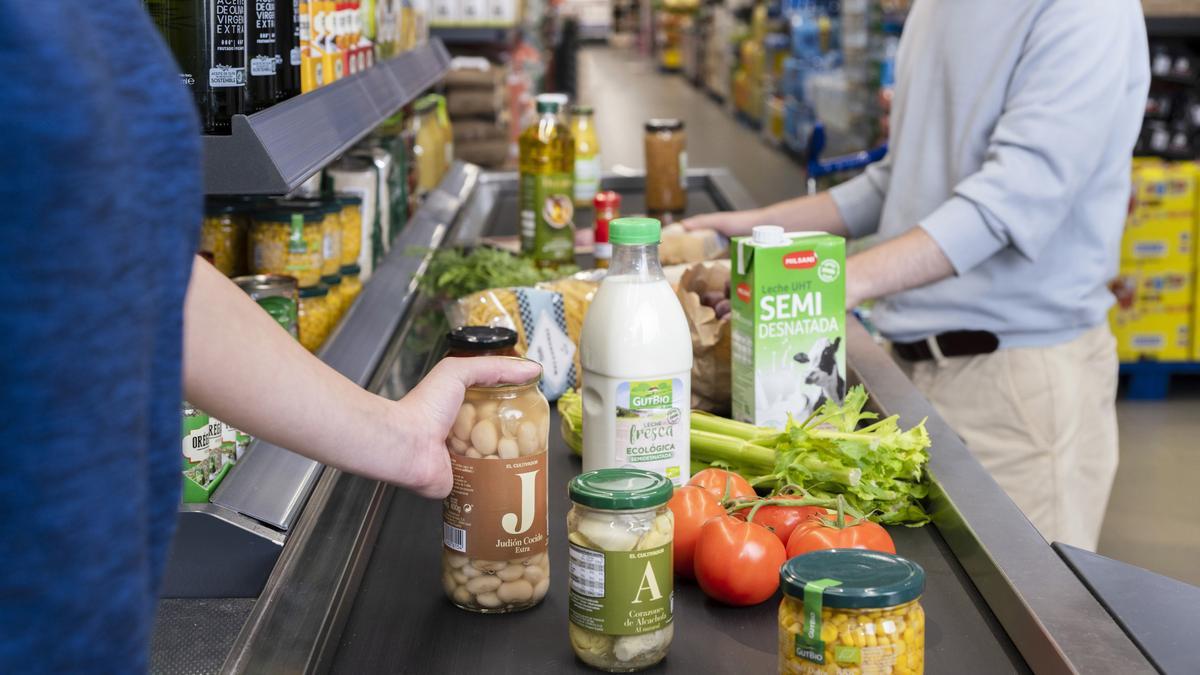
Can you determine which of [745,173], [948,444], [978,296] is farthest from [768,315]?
[745,173]

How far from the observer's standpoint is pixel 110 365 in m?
0.71

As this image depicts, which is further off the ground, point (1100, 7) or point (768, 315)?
point (1100, 7)

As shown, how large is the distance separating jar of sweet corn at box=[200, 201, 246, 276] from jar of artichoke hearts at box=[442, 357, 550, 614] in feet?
3.19

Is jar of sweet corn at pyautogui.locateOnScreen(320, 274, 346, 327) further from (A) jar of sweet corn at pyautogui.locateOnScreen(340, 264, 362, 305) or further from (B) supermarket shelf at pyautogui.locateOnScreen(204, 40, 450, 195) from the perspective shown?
(B) supermarket shelf at pyautogui.locateOnScreen(204, 40, 450, 195)

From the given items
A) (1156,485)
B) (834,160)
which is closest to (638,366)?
(834,160)

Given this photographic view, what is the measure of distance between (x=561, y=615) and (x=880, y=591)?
1.44 ft

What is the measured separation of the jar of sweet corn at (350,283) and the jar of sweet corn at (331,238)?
61 mm

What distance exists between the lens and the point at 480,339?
4.72ft

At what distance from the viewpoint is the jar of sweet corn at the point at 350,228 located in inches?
95.8

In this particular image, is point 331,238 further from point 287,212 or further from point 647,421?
point 647,421

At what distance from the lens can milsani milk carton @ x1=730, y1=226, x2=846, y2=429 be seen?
1740 mm

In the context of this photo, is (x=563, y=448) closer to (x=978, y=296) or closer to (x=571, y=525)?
(x=571, y=525)

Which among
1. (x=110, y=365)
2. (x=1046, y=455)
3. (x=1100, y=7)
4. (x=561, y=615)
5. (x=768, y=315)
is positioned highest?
(x=1100, y=7)

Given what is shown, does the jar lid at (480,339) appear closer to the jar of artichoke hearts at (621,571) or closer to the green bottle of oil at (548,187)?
the jar of artichoke hearts at (621,571)
